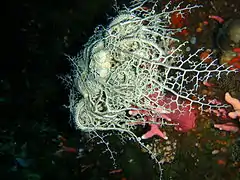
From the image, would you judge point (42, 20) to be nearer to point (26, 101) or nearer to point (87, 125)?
point (26, 101)

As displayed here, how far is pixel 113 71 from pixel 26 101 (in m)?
1.98

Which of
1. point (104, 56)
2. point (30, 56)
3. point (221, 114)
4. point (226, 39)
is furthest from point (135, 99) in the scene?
point (30, 56)

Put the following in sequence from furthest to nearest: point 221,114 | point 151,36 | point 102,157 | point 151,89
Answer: point 102,157 < point 221,114 < point 151,36 < point 151,89

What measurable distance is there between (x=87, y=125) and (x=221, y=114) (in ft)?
6.36

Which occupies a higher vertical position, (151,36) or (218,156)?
(151,36)

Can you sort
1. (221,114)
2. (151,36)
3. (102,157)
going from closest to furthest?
(151,36), (221,114), (102,157)

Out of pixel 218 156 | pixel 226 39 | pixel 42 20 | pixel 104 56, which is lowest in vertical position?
pixel 218 156

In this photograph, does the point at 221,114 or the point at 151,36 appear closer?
the point at 151,36

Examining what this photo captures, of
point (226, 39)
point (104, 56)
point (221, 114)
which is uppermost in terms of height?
point (226, 39)

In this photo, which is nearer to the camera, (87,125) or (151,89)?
(151,89)

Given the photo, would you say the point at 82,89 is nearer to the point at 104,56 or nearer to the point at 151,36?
the point at 104,56

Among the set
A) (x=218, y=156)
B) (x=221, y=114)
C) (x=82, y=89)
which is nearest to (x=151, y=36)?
(x=82, y=89)

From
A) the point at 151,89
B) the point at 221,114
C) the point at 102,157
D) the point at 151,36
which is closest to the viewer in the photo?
the point at 151,89

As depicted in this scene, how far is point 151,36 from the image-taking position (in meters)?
3.29
